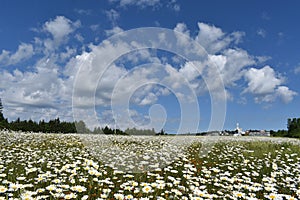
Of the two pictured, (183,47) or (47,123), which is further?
(47,123)

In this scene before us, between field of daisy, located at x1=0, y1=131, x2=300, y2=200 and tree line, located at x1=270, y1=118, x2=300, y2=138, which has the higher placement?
tree line, located at x1=270, y1=118, x2=300, y2=138

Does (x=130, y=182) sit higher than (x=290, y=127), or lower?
lower

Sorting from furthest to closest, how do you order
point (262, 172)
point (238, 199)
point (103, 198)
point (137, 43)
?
point (137, 43), point (262, 172), point (238, 199), point (103, 198)

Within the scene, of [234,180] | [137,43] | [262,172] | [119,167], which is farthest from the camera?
[137,43]

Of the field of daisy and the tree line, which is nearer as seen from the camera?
the field of daisy

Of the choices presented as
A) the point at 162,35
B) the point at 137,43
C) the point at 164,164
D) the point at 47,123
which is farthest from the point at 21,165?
the point at 47,123

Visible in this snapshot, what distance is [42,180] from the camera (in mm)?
5340

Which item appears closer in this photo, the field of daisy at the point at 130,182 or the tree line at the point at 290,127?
the field of daisy at the point at 130,182

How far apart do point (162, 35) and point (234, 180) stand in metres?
5.40

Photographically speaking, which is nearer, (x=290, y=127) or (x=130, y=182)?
(x=130, y=182)

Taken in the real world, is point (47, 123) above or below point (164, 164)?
above

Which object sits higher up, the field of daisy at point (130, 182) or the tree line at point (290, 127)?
the tree line at point (290, 127)

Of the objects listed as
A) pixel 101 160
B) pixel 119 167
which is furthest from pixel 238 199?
pixel 101 160

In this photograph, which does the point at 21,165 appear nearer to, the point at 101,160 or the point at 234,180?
the point at 101,160
